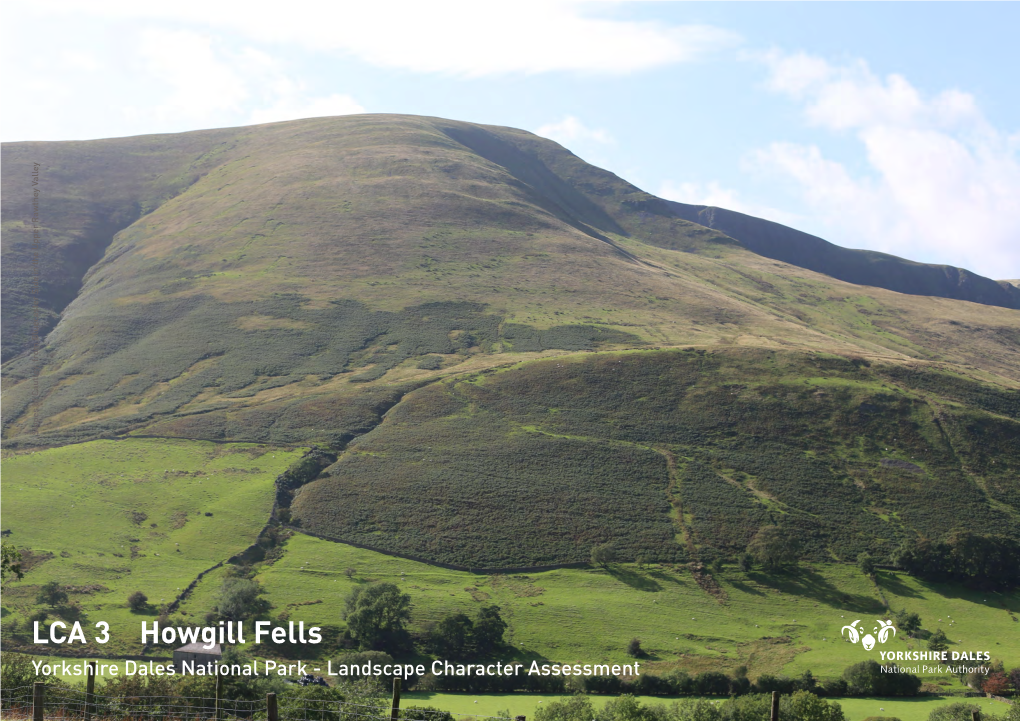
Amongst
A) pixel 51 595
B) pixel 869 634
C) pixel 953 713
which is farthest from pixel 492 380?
pixel 953 713

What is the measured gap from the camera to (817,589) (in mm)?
70625

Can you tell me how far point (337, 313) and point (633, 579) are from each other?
269 feet

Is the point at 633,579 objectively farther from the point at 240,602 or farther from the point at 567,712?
the point at 240,602

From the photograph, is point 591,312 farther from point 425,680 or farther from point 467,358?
point 425,680

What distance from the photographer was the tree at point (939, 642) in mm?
59062

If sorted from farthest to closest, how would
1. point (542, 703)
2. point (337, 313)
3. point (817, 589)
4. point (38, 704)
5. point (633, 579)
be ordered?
point (337, 313) → point (633, 579) → point (817, 589) → point (542, 703) → point (38, 704)

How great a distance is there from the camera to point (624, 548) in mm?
76500

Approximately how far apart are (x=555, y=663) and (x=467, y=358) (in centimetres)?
6835

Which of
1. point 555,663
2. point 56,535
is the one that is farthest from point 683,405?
point 56,535

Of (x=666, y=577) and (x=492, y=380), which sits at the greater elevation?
→ (x=492, y=380)

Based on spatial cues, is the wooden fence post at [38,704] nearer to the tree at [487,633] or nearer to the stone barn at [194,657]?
the stone barn at [194,657]

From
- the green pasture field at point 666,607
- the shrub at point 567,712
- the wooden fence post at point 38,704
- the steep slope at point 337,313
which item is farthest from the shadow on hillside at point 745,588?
the wooden fence post at point 38,704

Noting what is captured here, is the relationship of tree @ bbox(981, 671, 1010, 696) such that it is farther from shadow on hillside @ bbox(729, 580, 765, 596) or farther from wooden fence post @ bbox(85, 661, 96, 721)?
wooden fence post @ bbox(85, 661, 96, 721)

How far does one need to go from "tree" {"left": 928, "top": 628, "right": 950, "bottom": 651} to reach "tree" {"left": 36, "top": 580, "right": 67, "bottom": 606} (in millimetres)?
68024
